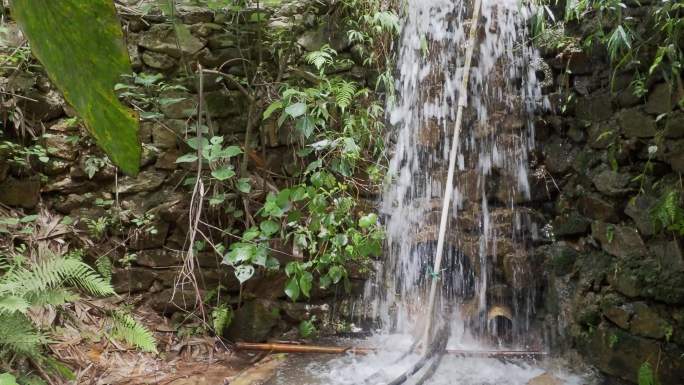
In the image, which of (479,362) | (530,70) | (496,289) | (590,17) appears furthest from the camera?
(530,70)

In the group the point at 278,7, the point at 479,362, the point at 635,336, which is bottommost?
the point at 479,362

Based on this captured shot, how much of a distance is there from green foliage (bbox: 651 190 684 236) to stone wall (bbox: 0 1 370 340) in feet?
6.81

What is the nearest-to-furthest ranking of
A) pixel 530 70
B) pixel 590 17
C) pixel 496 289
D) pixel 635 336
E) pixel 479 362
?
pixel 635 336, pixel 479 362, pixel 590 17, pixel 496 289, pixel 530 70

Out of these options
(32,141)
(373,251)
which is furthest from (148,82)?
(373,251)

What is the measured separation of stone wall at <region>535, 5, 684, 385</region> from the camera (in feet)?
8.23

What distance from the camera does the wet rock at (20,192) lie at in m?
3.17

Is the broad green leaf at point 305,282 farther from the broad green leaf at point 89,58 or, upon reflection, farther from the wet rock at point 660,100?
the broad green leaf at point 89,58

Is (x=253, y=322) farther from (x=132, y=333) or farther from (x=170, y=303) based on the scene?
(x=132, y=333)

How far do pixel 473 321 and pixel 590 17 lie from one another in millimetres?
2190

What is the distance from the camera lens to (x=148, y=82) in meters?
3.07

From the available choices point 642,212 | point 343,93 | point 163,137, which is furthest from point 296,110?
point 642,212

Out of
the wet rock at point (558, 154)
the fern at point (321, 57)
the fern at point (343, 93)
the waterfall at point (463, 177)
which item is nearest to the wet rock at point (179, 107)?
the fern at point (321, 57)

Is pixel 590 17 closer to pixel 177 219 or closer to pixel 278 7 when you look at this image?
pixel 278 7

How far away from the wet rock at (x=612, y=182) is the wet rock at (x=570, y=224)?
0.27 metres
